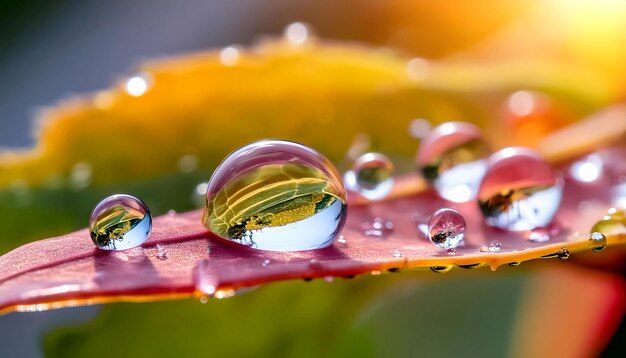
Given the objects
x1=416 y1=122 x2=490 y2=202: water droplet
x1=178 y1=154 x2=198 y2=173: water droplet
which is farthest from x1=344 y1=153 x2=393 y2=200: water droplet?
x1=178 y1=154 x2=198 y2=173: water droplet

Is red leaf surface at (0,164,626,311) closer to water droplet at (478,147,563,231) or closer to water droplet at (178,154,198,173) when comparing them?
water droplet at (478,147,563,231)

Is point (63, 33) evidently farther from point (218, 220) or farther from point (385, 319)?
point (218, 220)

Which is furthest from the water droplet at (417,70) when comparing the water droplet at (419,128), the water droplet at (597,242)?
the water droplet at (597,242)

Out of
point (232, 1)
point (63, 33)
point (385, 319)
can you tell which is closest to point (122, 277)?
point (385, 319)

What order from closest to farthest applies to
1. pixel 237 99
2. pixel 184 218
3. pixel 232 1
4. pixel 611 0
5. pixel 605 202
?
pixel 184 218 < pixel 605 202 < pixel 237 99 < pixel 611 0 < pixel 232 1

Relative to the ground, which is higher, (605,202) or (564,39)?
(564,39)

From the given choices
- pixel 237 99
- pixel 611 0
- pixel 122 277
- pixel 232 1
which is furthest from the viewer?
pixel 232 1

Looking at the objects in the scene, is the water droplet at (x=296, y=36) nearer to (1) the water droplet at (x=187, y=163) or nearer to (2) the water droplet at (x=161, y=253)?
(1) the water droplet at (x=187, y=163)

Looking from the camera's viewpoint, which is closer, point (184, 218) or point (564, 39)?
point (184, 218)
